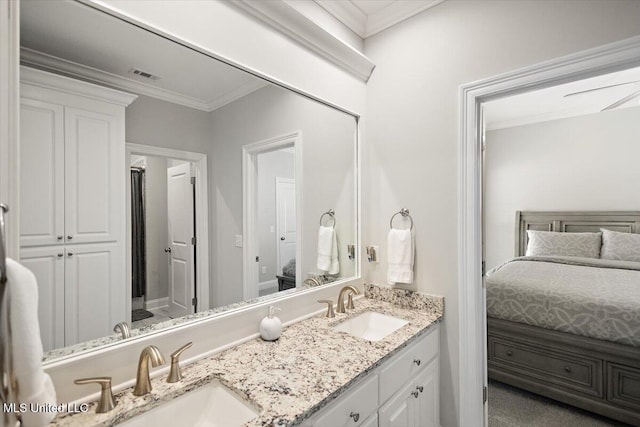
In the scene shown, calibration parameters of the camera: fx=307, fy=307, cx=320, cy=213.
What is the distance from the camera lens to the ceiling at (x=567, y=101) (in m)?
3.13

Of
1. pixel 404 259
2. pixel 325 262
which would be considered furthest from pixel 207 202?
pixel 404 259

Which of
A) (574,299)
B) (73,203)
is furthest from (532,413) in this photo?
(73,203)

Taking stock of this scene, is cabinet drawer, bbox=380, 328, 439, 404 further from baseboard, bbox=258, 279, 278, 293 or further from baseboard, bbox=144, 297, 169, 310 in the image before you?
baseboard, bbox=144, 297, 169, 310

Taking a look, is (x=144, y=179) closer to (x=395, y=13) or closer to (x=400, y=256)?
(x=400, y=256)

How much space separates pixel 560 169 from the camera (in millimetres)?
4363

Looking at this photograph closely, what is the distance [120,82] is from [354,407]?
4.72 feet

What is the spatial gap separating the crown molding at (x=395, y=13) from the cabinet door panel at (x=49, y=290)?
208cm

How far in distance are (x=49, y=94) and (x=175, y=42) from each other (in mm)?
470

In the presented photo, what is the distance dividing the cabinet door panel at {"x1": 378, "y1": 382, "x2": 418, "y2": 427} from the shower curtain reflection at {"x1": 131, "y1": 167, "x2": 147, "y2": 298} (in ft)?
3.56

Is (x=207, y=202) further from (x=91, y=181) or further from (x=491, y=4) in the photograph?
(x=491, y=4)

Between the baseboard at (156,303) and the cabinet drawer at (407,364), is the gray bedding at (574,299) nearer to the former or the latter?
the cabinet drawer at (407,364)

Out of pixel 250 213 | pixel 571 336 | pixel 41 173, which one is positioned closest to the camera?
pixel 41 173

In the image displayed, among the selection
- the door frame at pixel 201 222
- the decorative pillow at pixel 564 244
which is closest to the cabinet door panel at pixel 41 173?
the door frame at pixel 201 222

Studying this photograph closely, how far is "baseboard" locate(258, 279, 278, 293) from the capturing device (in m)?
1.57
